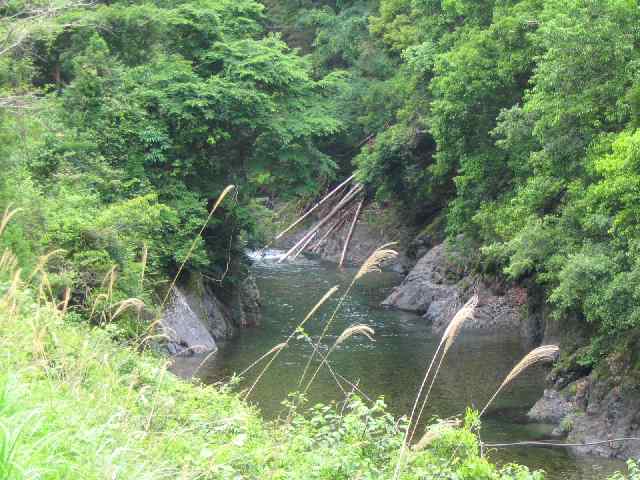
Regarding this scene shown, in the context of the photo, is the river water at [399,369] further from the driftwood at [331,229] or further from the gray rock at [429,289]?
the driftwood at [331,229]

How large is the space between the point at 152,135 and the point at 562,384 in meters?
12.5

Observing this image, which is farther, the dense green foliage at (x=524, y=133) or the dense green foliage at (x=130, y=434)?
the dense green foliage at (x=524, y=133)

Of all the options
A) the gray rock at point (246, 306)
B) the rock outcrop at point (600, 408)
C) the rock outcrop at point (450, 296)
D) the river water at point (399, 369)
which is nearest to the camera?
the rock outcrop at point (600, 408)

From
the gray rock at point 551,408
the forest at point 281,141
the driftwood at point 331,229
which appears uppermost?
the forest at point 281,141

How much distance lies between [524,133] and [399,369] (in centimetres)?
611

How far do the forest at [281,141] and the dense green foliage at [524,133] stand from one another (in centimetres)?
6

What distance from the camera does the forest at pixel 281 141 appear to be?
1425cm

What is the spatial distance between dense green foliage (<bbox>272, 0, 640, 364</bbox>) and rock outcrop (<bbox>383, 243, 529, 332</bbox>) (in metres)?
0.91

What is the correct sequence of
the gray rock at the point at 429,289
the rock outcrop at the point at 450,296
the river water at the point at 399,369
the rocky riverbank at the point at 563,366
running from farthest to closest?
the gray rock at the point at 429,289 < the rock outcrop at the point at 450,296 < the river water at the point at 399,369 < the rocky riverbank at the point at 563,366

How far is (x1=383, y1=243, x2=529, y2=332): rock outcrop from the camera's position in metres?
24.2

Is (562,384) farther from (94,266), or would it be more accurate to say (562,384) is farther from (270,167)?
(270,167)

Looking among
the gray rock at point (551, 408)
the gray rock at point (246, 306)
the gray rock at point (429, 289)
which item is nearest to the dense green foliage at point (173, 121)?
the gray rock at point (246, 306)

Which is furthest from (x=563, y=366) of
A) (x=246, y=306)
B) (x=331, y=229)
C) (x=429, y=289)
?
(x=331, y=229)

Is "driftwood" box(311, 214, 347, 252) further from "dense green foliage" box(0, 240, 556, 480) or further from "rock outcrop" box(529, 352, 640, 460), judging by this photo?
"dense green foliage" box(0, 240, 556, 480)
